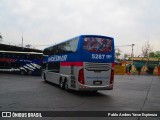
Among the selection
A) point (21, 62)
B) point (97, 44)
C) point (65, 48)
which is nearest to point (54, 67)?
point (65, 48)

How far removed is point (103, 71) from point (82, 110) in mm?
5471

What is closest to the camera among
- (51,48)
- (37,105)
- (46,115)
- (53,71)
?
(46,115)

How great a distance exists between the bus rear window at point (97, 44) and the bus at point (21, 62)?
66.6ft

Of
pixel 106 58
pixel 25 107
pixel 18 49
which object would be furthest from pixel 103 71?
pixel 18 49

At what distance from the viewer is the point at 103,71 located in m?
15.2

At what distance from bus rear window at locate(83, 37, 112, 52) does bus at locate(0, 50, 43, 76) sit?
2030cm

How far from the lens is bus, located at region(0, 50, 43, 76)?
34781mm

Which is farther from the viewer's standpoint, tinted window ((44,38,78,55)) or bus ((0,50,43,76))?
bus ((0,50,43,76))

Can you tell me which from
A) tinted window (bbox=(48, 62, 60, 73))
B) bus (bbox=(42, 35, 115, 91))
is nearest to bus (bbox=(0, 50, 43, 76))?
tinted window (bbox=(48, 62, 60, 73))

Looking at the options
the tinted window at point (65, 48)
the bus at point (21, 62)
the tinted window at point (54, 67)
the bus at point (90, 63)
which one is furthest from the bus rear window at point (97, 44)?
the bus at point (21, 62)

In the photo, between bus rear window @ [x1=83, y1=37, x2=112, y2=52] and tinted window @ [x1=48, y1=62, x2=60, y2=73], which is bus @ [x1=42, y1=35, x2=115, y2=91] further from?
tinted window @ [x1=48, y1=62, x2=60, y2=73]

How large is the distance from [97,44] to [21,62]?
22.5 meters

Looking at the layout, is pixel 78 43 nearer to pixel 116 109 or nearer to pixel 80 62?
pixel 80 62

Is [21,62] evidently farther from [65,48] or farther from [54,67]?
[65,48]
